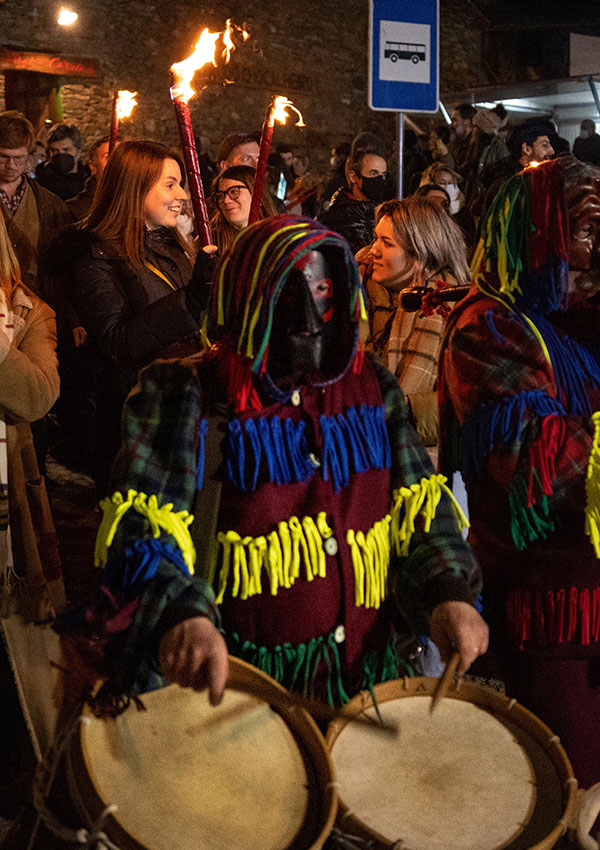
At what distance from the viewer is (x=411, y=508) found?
6.87ft

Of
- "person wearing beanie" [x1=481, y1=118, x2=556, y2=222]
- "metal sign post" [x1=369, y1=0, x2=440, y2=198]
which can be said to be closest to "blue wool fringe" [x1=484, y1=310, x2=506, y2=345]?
"metal sign post" [x1=369, y1=0, x2=440, y2=198]

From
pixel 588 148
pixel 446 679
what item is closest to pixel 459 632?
pixel 446 679

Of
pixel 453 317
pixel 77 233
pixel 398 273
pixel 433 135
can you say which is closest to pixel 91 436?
pixel 77 233

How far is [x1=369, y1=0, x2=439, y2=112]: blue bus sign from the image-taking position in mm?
5785

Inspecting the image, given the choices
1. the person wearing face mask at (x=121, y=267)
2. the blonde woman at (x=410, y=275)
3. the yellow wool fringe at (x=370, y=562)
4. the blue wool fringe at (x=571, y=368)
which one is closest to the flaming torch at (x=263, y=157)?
the person wearing face mask at (x=121, y=267)

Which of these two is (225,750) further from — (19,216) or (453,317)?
(19,216)

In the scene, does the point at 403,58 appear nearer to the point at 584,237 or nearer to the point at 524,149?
the point at 524,149

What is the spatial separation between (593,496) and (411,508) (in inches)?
20.6

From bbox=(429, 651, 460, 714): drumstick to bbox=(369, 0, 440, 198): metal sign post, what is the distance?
4496mm

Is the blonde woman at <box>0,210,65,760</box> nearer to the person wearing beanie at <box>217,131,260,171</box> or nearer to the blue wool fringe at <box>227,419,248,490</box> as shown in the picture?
the blue wool fringe at <box>227,419,248,490</box>

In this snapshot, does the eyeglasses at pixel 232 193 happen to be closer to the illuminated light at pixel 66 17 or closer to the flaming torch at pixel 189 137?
the flaming torch at pixel 189 137

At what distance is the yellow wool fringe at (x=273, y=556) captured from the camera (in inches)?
77.3

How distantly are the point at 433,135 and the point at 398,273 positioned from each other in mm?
8302

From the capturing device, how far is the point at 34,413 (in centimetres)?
351
